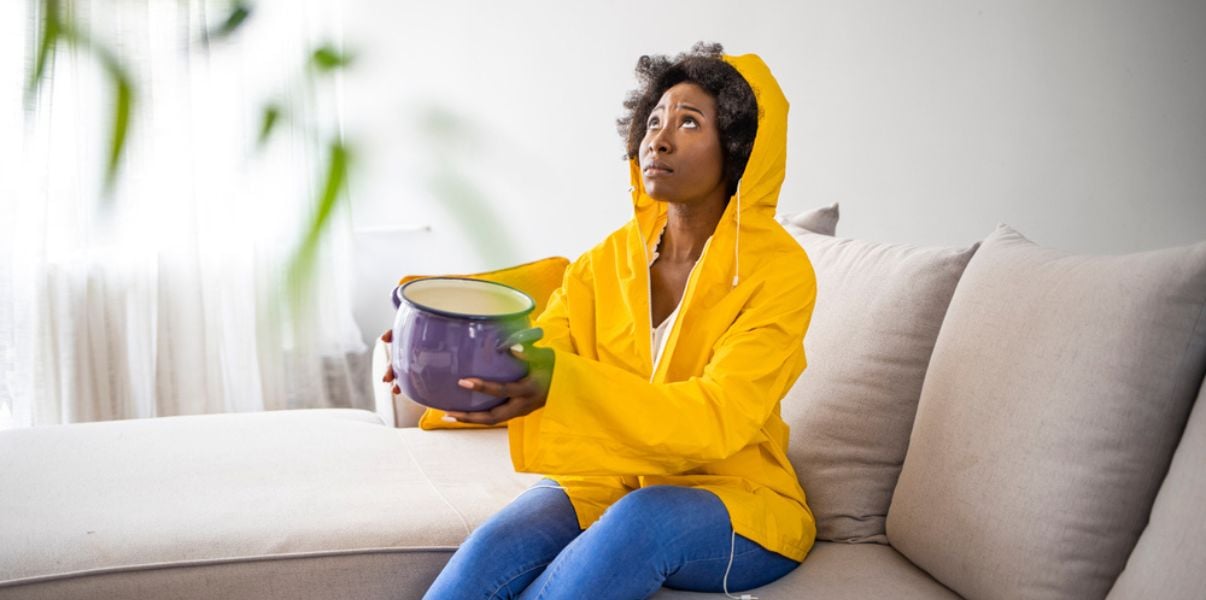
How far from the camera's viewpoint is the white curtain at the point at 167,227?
2.80 m

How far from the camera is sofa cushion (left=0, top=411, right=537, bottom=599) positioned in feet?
4.84

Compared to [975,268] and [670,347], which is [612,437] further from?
[975,268]

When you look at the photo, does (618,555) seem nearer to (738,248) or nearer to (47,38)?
(738,248)

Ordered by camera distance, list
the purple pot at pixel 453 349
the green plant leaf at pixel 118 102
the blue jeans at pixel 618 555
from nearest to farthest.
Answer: the green plant leaf at pixel 118 102
the purple pot at pixel 453 349
the blue jeans at pixel 618 555

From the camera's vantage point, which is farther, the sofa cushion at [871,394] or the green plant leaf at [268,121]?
the sofa cushion at [871,394]

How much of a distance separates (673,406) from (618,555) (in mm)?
192

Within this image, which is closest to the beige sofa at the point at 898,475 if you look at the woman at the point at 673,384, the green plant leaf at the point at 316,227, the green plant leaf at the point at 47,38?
the woman at the point at 673,384

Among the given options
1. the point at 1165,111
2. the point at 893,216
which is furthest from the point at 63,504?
the point at 1165,111

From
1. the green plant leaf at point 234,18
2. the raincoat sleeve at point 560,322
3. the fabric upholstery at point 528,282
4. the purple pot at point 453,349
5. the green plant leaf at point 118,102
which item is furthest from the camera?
the fabric upholstery at point 528,282

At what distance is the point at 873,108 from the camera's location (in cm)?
228

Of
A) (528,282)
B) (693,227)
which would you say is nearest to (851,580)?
(693,227)

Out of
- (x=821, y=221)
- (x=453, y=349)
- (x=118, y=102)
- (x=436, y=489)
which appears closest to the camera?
(x=118, y=102)

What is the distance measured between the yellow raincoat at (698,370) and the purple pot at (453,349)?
10 centimetres

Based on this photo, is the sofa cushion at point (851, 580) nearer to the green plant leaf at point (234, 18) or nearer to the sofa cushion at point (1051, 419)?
the sofa cushion at point (1051, 419)
